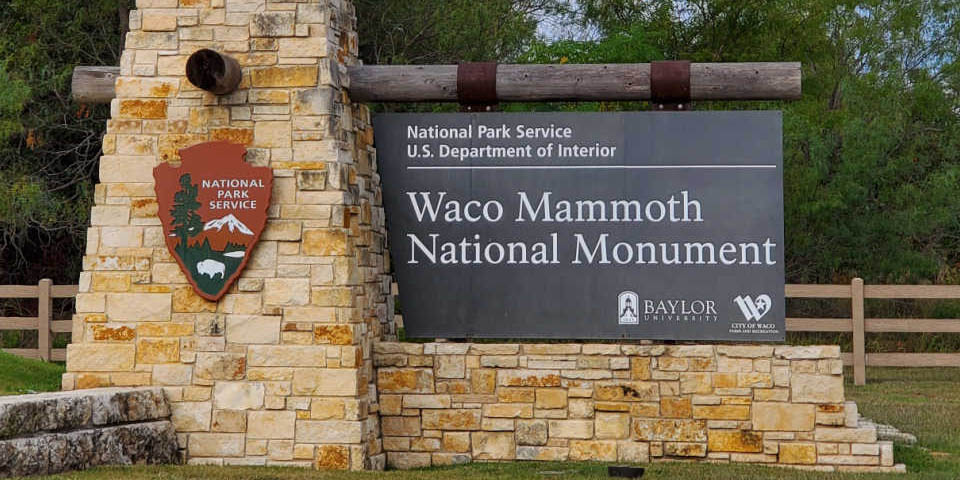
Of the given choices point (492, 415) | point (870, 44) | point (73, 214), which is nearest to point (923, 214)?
point (870, 44)

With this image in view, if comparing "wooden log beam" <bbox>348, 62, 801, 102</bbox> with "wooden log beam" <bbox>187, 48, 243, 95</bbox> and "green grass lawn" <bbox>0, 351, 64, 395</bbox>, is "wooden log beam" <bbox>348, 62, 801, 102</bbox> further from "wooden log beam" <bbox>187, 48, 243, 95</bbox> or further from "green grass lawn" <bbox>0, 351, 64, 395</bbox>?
"green grass lawn" <bbox>0, 351, 64, 395</bbox>

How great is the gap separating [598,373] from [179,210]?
3.30 m

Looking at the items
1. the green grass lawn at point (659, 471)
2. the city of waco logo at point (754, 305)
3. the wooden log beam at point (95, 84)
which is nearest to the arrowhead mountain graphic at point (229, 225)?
the wooden log beam at point (95, 84)

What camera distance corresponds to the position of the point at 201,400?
904 centimetres

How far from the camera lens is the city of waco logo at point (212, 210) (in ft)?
29.9

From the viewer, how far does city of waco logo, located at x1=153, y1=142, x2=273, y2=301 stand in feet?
29.9

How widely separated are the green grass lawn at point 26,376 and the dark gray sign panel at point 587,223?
3.78 meters

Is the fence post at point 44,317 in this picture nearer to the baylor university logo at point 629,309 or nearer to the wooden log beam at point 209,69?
the wooden log beam at point 209,69

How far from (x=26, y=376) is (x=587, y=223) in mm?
5759

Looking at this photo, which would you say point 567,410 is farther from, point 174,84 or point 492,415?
point 174,84

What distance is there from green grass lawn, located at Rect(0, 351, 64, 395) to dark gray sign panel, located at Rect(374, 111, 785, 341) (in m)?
3.78

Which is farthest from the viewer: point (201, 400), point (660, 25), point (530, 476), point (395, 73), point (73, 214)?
point (660, 25)

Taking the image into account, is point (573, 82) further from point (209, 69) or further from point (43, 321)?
point (43, 321)

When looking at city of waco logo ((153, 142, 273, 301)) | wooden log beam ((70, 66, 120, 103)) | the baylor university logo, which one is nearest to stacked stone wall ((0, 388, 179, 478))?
city of waco logo ((153, 142, 273, 301))
